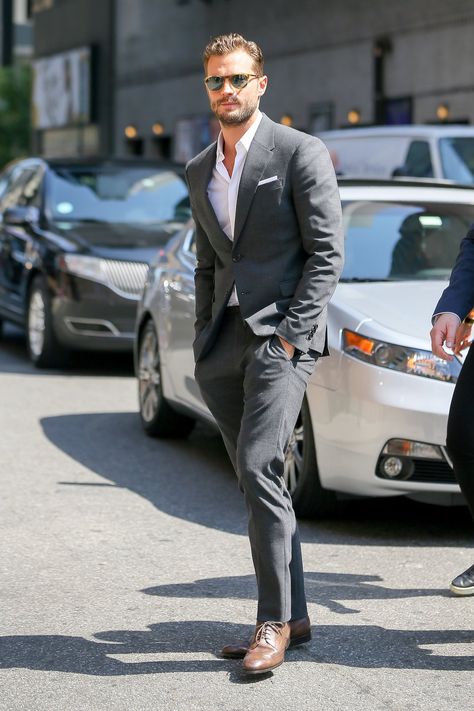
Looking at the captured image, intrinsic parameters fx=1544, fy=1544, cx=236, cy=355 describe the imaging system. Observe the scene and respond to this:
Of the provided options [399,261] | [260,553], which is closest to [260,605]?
[260,553]

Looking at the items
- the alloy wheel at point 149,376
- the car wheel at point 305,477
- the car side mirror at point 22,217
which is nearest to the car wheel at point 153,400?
the alloy wheel at point 149,376

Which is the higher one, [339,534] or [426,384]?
[426,384]

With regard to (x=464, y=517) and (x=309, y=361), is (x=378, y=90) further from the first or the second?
(x=309, y=361)

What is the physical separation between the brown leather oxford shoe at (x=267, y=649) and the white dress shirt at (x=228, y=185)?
3.26ft

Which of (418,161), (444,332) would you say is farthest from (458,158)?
(444,332)

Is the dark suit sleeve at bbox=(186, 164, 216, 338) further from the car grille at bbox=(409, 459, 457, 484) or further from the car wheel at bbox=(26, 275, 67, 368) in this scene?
the car wheel at bbox=(26, 275, 67, 368)

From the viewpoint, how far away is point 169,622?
519cm

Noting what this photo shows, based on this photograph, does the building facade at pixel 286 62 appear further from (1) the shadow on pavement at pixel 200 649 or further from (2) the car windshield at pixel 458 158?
(1) the shadow on pavement at pixel 200 649

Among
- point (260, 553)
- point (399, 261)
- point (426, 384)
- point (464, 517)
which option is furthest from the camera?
point (399, 261)

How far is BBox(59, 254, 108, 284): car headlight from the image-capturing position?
470 inches

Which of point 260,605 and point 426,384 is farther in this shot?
point 426,384

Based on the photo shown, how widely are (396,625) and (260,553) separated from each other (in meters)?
0.76

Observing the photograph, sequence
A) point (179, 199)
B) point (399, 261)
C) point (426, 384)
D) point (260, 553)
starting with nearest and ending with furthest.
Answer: point (260, 553) → point (426, 384) → point (399, 261) → point (179, 199)

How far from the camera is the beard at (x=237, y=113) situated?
4.67m
